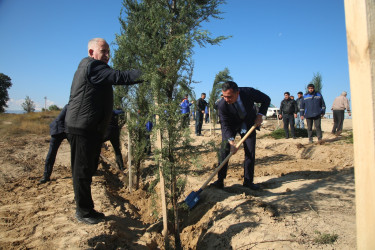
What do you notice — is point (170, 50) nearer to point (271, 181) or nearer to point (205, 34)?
point (205, 34)

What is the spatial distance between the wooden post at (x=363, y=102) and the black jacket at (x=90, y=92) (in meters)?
2.02

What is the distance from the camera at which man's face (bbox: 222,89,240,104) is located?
3803 millimetres

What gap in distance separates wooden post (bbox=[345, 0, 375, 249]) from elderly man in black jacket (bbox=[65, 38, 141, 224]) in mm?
2021

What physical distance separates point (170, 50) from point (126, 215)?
2759 mm

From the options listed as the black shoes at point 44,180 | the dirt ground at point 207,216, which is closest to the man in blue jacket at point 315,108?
the dirt ground at point 207,216

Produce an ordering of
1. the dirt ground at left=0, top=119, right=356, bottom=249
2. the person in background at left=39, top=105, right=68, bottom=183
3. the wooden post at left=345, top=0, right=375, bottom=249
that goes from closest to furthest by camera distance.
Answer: the wooden post at left=345, top=0, right=375, bottom=249
the dirt ground at left=0, top=119, right=356, bottom=249
the person in background at left=39, top=105, right=68, bottom=183

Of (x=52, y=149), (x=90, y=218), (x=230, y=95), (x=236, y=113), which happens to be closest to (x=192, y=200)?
(x=90, y=218)

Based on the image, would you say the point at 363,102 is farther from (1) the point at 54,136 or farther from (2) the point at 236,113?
(1) the point at 54,136

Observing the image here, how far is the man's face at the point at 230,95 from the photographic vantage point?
12.5 feet

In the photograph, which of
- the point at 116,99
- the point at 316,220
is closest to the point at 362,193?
the point at 316,220

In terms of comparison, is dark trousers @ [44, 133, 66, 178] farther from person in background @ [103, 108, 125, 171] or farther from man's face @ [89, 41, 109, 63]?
man's face @ [89, 41, 109, 63]

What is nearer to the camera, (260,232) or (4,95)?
(260,232)

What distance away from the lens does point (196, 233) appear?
11.1ft

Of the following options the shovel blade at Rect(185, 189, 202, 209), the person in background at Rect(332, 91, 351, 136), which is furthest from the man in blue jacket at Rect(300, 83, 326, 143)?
the shovel blade at Rect(185, 189, 202, 209)
